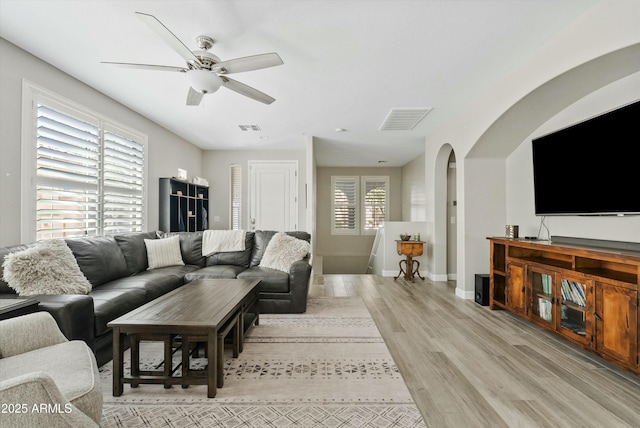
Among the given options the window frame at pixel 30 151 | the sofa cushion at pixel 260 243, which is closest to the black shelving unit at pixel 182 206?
the sofa cushion at pixel 260 243

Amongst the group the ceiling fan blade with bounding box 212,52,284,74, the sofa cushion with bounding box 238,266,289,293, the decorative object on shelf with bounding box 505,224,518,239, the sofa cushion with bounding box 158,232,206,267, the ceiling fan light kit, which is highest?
the ceiling fan blade with bounding box 212,52,284,74

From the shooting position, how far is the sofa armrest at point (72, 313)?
6.45 feet

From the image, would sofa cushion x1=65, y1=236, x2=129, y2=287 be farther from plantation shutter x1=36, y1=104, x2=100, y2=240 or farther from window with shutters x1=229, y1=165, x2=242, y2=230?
window with shutters x1=229, y1=165, x2=242, y2=230

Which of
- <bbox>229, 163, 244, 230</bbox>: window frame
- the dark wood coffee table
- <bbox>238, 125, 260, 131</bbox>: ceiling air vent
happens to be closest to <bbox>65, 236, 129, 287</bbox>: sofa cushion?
the dark wood coffee table

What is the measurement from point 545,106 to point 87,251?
4.81 metres

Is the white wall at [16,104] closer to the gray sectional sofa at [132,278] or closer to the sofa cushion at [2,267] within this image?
the sofa cushion at [2,267]

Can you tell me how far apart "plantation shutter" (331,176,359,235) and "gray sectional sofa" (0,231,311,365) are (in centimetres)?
455

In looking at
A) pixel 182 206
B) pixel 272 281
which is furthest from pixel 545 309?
pixel 182 206

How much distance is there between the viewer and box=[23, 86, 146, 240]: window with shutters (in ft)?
9.71

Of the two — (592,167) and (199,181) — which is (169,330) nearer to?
(592,167)

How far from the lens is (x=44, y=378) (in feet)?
3.35

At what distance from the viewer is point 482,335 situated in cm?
290

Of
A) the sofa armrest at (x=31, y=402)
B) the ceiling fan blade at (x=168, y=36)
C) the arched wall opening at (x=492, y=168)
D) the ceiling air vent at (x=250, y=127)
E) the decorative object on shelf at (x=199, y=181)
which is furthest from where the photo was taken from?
the decorative object on shelf at (x=199, y=181)

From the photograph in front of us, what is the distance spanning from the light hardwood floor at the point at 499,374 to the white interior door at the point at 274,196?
3.56 meters
